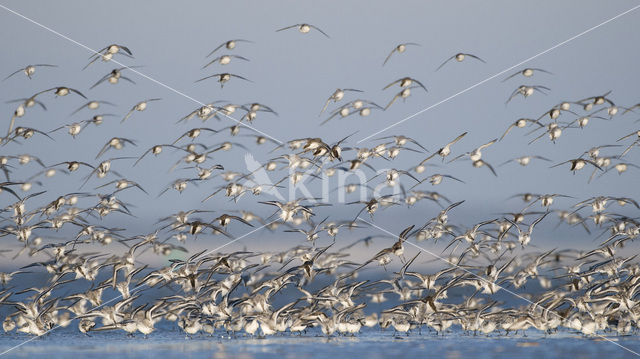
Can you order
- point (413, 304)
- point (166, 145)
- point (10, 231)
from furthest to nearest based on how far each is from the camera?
point (166, 145)
point (10, 231)
point (413, 304)

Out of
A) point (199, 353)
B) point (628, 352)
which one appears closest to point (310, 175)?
point (199, 353)

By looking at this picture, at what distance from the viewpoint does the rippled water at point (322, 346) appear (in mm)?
32938

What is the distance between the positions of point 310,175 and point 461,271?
8.58 metres

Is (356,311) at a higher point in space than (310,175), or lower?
lower

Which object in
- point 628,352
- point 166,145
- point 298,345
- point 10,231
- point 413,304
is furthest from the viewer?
point 166,145

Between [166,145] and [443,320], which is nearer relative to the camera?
[443,320]

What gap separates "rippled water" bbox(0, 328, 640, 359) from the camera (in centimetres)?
3294

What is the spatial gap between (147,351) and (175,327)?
12198 mm

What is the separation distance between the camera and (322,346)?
35.7 metres

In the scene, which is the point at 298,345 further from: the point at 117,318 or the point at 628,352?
the point at 628,352

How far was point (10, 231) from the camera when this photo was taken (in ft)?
139

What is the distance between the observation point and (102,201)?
44.7 m

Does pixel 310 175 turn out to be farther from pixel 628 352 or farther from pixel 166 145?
pixel 628 352

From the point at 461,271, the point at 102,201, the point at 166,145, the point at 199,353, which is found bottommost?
the point at 199,353
